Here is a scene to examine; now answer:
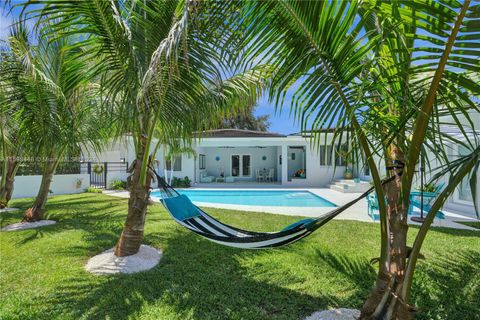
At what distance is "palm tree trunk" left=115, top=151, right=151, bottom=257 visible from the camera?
5.52 m

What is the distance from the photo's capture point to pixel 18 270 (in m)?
5.56

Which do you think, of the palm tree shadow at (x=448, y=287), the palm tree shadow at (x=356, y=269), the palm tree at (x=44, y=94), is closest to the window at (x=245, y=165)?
the palm tree at (x=44, y=94)

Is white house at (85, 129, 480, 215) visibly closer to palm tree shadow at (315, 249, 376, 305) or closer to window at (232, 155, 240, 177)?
window at (232, 155, 240, 177)

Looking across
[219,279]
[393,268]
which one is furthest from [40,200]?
[393,268]

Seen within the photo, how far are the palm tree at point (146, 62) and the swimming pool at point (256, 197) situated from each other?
10.3 metres

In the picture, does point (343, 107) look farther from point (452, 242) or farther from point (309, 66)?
point (452, 242)

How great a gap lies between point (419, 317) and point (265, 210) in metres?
8.26

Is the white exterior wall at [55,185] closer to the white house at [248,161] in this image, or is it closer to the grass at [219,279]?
the white house at [248,161]

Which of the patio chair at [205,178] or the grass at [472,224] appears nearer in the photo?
the grass at [472,224]

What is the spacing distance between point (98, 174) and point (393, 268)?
2140 centimetres

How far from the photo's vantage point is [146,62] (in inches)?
171

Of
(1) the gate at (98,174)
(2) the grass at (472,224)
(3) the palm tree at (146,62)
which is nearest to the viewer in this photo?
(3) the palm tree at (146,62)

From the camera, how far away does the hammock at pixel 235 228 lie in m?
4.01

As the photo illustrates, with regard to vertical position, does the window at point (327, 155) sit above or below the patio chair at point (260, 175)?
above
